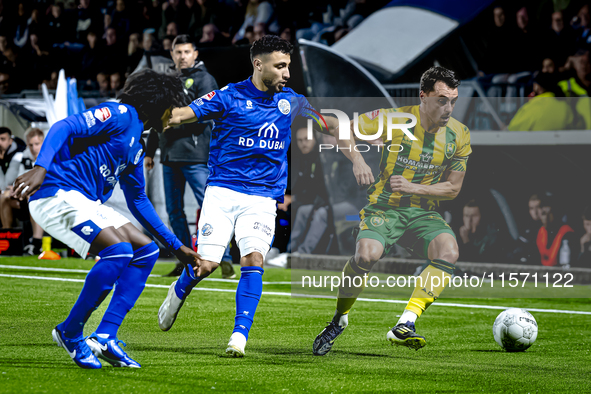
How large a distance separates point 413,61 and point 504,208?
2.42m

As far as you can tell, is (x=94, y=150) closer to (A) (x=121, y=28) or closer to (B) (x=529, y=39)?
(B) (x=529, y=39)

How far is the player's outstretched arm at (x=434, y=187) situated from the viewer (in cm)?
566

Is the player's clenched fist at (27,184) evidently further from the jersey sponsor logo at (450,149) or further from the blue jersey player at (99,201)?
the jersey sponsor logo at (450,149)

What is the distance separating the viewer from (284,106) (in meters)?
5.17

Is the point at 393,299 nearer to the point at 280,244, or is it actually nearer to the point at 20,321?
the point at 280,244

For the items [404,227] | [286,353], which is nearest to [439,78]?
[404,227]

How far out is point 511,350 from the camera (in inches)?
209

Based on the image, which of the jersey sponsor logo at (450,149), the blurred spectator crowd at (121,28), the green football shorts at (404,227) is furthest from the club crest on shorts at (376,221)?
the blurred spectator crowd at (121,28)

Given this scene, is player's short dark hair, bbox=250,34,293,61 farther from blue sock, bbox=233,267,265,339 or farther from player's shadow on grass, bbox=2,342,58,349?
player's shadow on grass, bbox=2,342,58,349

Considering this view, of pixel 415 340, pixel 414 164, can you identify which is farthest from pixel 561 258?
pixel 415 340

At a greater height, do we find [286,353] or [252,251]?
[252,251]

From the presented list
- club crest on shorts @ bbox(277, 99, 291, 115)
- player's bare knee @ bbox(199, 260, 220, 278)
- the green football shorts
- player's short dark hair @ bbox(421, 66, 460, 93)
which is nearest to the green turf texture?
player's bare knee @ bbox(199, 260, 220, 278)

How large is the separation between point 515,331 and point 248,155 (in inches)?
83.9

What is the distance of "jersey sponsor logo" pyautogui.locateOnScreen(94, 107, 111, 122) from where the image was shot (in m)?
4.02
